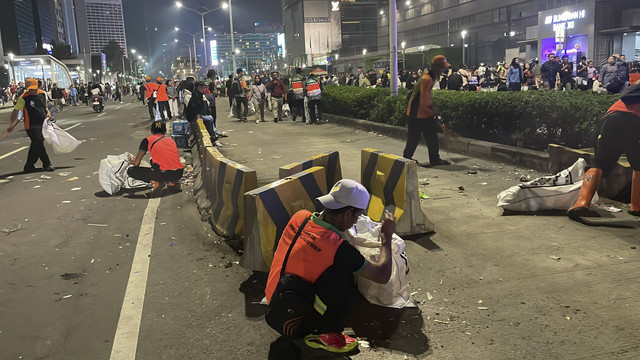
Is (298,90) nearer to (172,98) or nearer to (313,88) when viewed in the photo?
(313,88)

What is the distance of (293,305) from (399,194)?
2.71 meters

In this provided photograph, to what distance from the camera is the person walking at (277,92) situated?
21078 millimetres

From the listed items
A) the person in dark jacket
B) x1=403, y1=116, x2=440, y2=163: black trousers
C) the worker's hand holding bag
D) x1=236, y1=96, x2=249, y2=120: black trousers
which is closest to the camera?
the worker's hand holding bag

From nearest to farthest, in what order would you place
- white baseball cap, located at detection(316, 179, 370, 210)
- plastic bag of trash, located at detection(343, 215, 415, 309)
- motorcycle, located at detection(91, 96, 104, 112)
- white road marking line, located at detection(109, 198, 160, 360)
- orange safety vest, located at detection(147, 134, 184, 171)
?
white baseball cap, located at detection(316, 179, 370, 210), white road marking line, located at detection(109, 198, 160, 360), plastic bag of trash, located at detection(343, 215, 415, 309), orange safety vest, located at detection(147, 134, 184, 171), motorcycle, located at detection(91, 96, 104, 112)

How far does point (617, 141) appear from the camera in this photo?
628 cm

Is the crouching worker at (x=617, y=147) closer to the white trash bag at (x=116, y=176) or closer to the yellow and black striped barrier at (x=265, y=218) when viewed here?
the yellow and black striped barrier at (x=265, y=218)

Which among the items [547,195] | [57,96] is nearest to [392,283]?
[547,195]

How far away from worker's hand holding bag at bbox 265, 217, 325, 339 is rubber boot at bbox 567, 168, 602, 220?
4.09 meters

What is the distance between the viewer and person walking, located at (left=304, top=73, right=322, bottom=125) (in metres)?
19.0

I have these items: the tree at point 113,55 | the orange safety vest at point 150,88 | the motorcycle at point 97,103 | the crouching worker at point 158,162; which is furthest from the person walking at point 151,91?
the tree at point 113,55

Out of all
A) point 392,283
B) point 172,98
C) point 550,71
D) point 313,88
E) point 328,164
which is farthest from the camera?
point 172,98

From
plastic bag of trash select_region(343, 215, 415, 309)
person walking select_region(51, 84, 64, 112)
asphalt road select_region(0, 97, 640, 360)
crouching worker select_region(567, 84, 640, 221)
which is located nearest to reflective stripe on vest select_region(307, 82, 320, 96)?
asphalt road select_region(0, 97, 640, 360)

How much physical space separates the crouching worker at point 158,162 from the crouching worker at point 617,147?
592 cm

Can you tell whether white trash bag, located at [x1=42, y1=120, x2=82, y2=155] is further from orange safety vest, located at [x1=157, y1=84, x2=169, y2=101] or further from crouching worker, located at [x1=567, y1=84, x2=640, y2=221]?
orange safety vest, located at [x1=157, y1=84, x2=169, y2=101]
